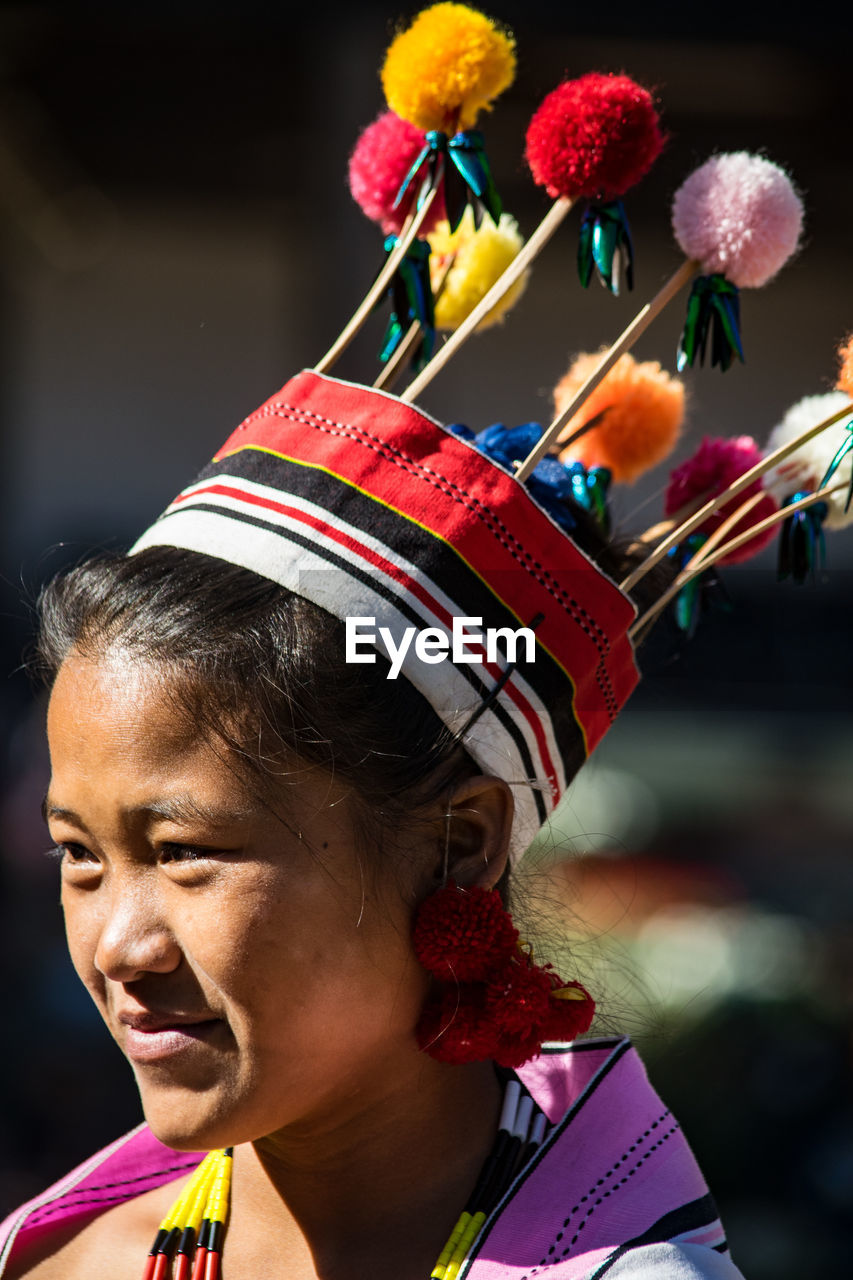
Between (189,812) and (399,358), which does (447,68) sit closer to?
(399,358)

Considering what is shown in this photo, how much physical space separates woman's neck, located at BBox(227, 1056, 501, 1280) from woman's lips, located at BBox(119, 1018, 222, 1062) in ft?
0.59

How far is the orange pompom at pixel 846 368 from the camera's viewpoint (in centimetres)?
122

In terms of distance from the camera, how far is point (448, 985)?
1.17 metres

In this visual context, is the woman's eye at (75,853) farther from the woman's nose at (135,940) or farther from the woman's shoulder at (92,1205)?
the woman's shoulder at (92,1205)

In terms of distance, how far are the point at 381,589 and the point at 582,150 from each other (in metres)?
0.46

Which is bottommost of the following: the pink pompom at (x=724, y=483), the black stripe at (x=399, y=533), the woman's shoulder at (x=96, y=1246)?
the woman's shoulder at (x=96, y=1246)

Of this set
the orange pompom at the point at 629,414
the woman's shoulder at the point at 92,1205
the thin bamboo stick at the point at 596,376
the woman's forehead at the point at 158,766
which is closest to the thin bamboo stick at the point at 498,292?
the thin bamboo stick at the point at 596,376

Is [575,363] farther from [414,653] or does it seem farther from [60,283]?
[60,283]

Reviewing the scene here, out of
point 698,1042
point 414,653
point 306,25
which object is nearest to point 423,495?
point 414,653

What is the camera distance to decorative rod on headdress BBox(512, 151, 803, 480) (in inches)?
48.9

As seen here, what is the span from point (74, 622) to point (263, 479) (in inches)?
8.7

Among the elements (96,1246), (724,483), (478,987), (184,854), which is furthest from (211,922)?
(724,483)

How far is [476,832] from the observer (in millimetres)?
1178

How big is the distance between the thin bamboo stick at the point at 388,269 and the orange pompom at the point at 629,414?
0.26 metres
